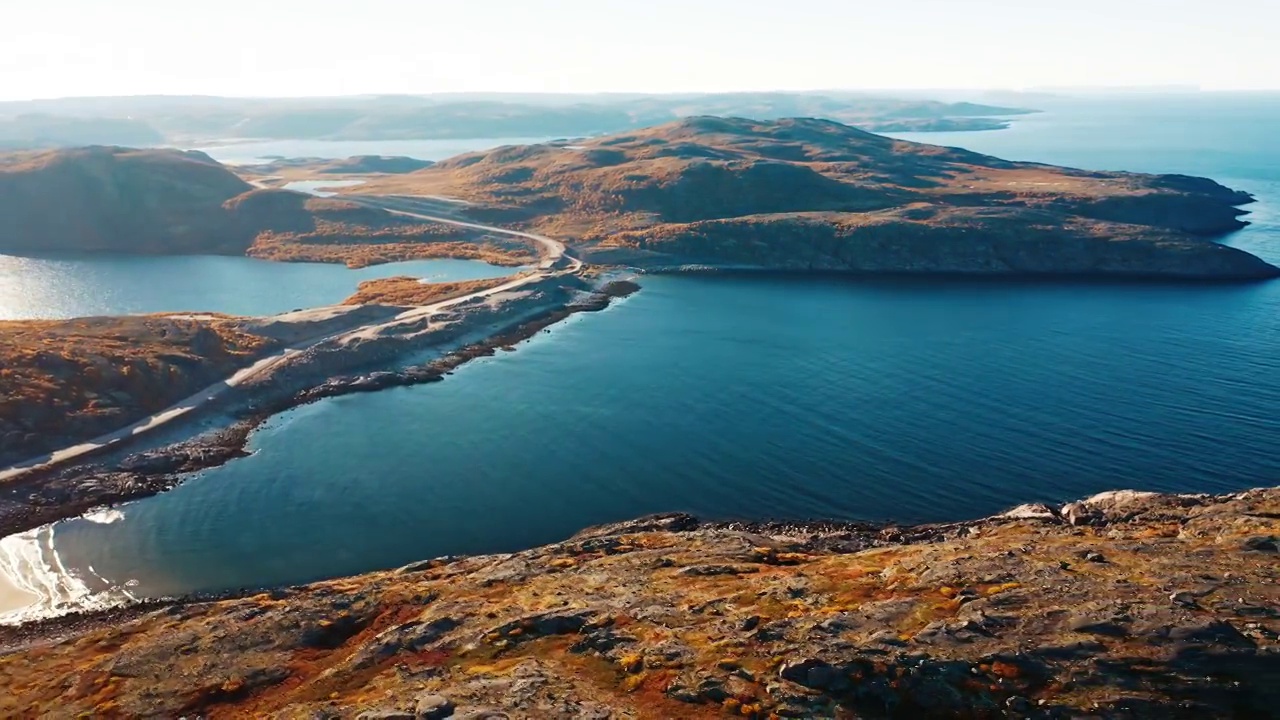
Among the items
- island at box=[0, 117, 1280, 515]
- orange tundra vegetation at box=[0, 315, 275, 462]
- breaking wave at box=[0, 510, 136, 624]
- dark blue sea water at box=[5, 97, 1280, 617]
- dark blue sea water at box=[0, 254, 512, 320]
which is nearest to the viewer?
breaking wave at box=[0, 510, 136, 624]

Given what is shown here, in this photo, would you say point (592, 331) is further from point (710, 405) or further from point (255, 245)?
point (255, 245)

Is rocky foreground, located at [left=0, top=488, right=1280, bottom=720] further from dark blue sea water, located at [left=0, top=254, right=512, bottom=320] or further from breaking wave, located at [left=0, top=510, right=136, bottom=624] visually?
dark blue sea water, located at [left=0, top=254, right=512, bottom=320]

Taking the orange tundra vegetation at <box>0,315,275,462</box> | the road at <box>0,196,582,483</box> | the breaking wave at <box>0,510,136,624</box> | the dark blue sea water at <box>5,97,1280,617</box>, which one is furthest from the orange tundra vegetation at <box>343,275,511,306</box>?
the breaking wave at <box>0,510,136,624</box>

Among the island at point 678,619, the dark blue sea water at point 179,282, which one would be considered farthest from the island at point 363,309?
the dark blue sea water at point 179,282

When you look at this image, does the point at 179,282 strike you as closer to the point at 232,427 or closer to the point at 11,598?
the point at 232,427

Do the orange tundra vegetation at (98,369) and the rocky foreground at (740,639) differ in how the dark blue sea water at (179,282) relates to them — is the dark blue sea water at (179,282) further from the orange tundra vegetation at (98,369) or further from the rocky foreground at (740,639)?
the rocky foreground at (740,639)

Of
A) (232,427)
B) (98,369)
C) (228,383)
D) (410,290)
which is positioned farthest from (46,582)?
(410,290)

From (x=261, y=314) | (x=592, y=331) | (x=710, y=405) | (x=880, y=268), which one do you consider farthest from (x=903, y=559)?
(x=880, y=268)
